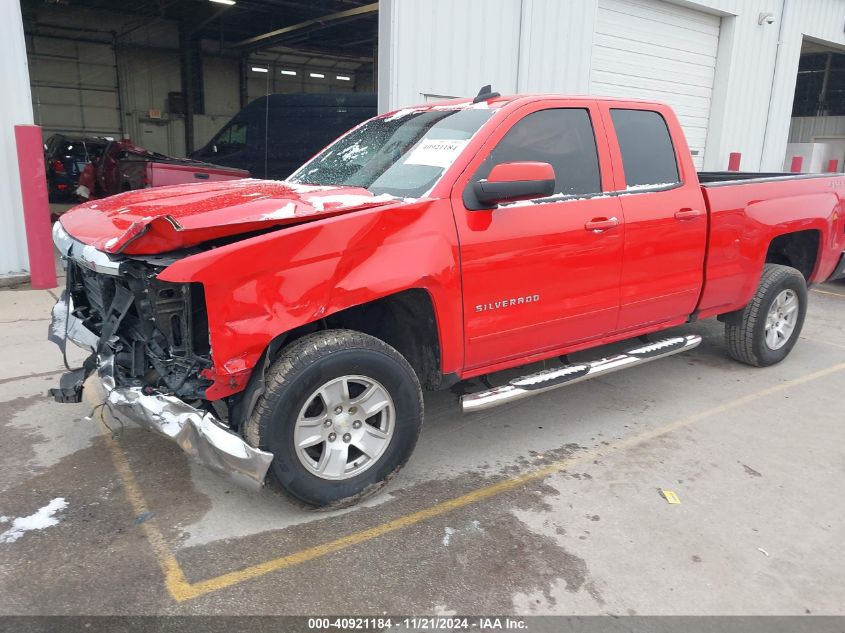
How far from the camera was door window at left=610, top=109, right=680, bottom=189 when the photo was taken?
418cm

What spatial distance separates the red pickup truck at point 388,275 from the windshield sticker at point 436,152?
1 centimetres

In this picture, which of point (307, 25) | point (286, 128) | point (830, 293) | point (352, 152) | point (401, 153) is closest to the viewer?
point (401, 153)

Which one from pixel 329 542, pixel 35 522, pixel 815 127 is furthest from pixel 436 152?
pixel 815 127

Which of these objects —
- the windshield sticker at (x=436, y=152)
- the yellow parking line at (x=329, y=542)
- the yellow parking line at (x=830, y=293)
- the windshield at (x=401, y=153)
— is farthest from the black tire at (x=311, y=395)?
the yellow parking line at (x=830, y=293)

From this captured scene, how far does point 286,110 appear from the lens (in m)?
12.1

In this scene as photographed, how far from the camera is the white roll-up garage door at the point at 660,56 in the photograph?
10.2m

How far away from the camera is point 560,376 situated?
12.6 feet

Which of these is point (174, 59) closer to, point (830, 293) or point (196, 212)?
point (830, 293)

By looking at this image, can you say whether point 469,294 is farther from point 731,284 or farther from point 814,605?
point 731,284

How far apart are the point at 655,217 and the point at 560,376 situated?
1231 mm

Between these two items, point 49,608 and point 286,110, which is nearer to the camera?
point 49,608

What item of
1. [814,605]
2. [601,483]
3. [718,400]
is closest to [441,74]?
[718,400]

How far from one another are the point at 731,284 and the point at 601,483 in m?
2.13

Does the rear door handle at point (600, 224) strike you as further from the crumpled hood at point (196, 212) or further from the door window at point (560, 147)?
the crumpled hood at point (196, 212)
